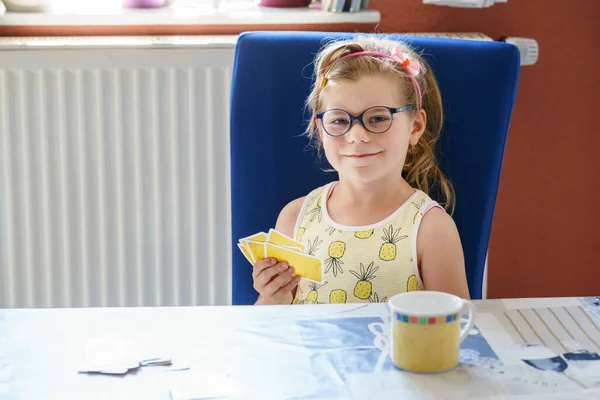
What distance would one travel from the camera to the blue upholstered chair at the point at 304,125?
1.66 metres

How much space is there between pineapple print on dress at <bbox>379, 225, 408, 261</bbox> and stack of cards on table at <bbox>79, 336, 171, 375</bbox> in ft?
1.79

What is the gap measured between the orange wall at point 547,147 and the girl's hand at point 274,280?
3.53 feet

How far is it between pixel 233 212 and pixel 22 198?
884 millimetres

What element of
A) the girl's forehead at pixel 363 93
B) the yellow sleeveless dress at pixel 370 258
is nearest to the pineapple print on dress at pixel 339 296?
the yellow sleeveless dress at pixel 370 258

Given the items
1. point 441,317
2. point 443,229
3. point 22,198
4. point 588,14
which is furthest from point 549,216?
point 441,317

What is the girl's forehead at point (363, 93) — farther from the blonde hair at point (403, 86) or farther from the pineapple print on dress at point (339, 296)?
the pineapple print on dress at point (339, 296)

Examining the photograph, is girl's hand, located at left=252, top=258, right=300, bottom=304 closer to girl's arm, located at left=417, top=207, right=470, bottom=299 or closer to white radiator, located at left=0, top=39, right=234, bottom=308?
girl's arm, located at left=417, top=207, right=470, bottom=299

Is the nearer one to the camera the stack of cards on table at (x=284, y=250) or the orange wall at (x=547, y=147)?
the stack of cards on table at (x=284, y=250)

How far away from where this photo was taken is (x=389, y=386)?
1062mm

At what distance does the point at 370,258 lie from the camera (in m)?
1.60

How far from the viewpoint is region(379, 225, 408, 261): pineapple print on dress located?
1.59 meters

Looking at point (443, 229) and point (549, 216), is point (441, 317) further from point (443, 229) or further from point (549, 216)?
point (549, 216)

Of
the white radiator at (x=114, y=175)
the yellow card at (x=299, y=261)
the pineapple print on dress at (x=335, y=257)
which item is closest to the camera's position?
the yellow card at (x=299, y=261)

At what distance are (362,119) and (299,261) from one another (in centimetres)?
30
